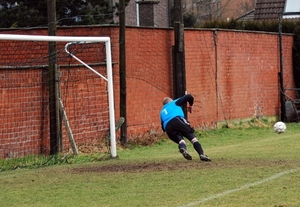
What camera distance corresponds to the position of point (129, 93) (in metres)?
20.5

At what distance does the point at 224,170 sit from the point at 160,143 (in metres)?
8.09

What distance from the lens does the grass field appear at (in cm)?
1011

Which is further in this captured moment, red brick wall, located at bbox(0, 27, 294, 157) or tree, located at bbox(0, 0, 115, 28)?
tree, located at bbox(0, 0, 115, 28)

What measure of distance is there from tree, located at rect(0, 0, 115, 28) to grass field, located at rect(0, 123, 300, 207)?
37.9 feet

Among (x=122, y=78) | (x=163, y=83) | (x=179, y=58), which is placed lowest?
(x=163, y=83)

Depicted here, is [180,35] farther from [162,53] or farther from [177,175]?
[177,175]

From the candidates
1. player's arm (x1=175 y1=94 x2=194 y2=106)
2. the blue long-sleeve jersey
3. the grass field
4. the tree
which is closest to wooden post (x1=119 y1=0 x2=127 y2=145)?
the grass field

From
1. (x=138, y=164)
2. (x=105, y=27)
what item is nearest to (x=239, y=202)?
(x=138, y=164)

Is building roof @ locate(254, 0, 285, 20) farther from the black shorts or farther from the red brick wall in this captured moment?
the black shorts

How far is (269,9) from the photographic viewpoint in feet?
123

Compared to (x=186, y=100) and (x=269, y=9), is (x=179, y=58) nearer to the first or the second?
(x=186, y=100)

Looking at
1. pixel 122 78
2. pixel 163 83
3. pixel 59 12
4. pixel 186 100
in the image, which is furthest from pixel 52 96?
pixel 59 12

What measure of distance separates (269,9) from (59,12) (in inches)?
508

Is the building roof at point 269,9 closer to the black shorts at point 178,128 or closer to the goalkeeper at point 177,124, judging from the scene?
the goalkeeper at point 177,124
